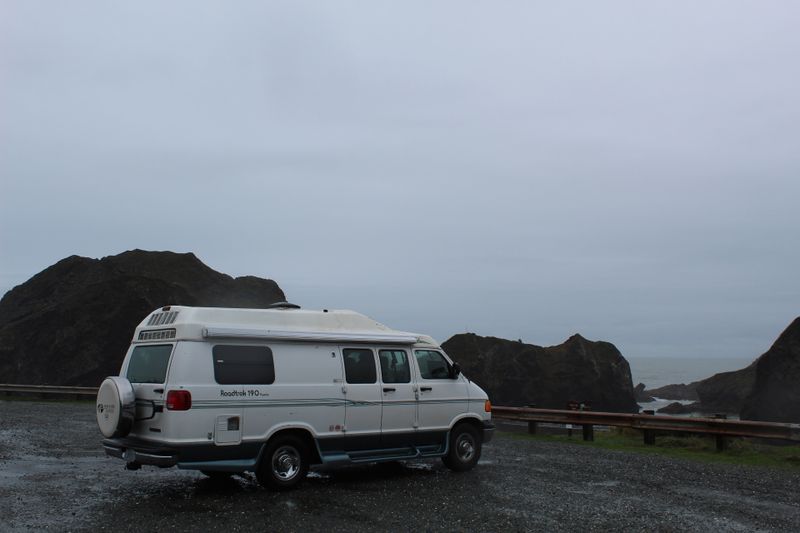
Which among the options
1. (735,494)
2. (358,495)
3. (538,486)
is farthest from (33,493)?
A: (735,494)

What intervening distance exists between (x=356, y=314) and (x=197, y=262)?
31.3m

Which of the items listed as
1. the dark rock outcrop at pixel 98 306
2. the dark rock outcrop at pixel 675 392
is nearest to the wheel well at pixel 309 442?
the dark rock outcrop at pixel 98 306

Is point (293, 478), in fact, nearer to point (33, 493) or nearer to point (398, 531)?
point (398, 531)

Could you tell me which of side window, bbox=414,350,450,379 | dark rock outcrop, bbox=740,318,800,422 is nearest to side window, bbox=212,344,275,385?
side window, bbox=414,350,450,379

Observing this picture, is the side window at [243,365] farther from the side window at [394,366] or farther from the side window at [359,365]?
the side window at [394,366]

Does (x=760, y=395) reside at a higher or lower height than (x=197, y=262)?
lower

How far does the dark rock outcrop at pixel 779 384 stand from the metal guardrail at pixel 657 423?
6.85 m

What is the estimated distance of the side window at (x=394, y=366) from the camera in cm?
1246

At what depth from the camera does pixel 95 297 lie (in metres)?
38.6

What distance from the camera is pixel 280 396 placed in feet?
36.0

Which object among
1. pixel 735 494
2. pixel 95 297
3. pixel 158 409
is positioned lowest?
pixel 735 494

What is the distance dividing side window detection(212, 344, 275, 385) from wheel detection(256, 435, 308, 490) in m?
0.94

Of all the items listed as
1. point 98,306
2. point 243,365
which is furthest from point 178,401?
point 98,306

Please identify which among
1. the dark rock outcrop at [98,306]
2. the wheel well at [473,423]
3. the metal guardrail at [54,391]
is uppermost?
the dark rock outcrop at [98,306]
